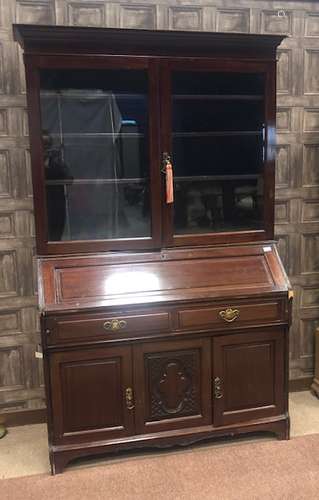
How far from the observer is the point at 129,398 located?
2381mm

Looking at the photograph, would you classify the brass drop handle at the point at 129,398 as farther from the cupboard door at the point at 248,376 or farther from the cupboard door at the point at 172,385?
the cupboard door at the point at 248,376

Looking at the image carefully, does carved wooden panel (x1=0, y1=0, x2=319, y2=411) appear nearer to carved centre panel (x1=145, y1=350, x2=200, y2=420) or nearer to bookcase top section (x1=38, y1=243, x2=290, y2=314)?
bookcase top section (x1=38, y1=243, x2=290, y2=314)

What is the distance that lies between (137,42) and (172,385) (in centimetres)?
165

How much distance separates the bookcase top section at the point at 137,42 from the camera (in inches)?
86.6

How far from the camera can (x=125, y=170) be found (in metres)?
2.47

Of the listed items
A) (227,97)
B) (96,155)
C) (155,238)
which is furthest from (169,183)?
(227,97)

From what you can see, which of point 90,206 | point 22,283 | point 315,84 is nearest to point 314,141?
point 315,84

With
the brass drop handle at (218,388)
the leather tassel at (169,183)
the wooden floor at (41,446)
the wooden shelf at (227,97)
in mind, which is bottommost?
the wooden floor at (41,446)

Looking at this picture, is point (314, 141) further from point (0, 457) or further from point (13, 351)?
point (0, 457)

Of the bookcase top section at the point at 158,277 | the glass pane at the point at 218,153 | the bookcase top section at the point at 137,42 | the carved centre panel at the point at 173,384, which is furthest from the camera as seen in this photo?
the glass pane at the point at 218,153

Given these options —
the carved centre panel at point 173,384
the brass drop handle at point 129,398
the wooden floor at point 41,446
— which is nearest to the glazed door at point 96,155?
the carved centre panel at point 173,384

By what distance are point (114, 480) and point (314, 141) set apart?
2208 millimetres

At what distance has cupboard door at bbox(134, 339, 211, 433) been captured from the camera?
2383 mm

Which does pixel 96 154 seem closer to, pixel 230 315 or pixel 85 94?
pixel 85 94
